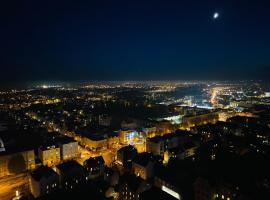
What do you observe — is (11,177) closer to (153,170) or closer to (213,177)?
(153,170)

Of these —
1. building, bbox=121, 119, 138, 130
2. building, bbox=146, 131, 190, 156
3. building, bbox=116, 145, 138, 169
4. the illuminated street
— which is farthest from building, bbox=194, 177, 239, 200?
building, bbox=121, 119, 138, 130

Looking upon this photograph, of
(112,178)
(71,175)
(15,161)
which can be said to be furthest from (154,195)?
(15,161)

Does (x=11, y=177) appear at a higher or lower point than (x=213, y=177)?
lower

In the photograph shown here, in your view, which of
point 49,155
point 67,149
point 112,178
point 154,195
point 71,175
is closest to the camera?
point 154,195

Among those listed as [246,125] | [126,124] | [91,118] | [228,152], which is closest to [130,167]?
[228,152]

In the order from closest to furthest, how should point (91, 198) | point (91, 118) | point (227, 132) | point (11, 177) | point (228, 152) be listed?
point (91, 198), point (11, 177), point (228, 152), point (227, 132), point (91, 118)

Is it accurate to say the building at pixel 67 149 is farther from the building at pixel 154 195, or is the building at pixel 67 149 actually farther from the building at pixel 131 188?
the building at pixel 154 195

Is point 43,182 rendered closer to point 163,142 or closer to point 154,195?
point 154,195
